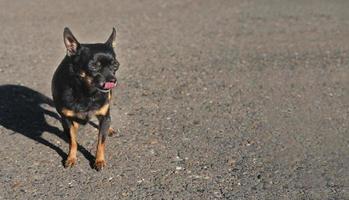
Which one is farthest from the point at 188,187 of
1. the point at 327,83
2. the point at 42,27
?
the point at 42,27

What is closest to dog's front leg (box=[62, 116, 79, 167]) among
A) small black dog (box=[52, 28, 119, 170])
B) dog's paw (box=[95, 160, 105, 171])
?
small black dog (box=[52, 28, 119, 170])

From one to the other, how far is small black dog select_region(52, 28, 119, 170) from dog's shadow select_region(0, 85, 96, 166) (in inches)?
16.2

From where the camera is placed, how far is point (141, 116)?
788 centimetres

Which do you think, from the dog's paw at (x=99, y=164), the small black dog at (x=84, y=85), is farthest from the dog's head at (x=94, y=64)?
the dog's paw at (x=99, y=164)

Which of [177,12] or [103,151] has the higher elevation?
[103,151]

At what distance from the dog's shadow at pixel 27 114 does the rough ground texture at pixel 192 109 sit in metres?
0.01

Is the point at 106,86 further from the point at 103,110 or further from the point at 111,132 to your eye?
the point at 111,132

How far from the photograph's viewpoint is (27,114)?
25.7 feet

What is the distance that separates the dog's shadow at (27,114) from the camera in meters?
7.17

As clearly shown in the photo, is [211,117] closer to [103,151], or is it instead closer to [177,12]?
[103,151]

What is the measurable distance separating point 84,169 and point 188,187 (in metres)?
1.08

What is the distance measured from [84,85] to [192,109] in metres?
2.36

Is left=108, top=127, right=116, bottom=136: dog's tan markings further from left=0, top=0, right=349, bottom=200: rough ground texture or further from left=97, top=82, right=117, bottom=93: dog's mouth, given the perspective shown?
left=97, top=82, right=117, bottom=93: dog's mouth

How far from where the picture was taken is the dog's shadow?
23.5ft
